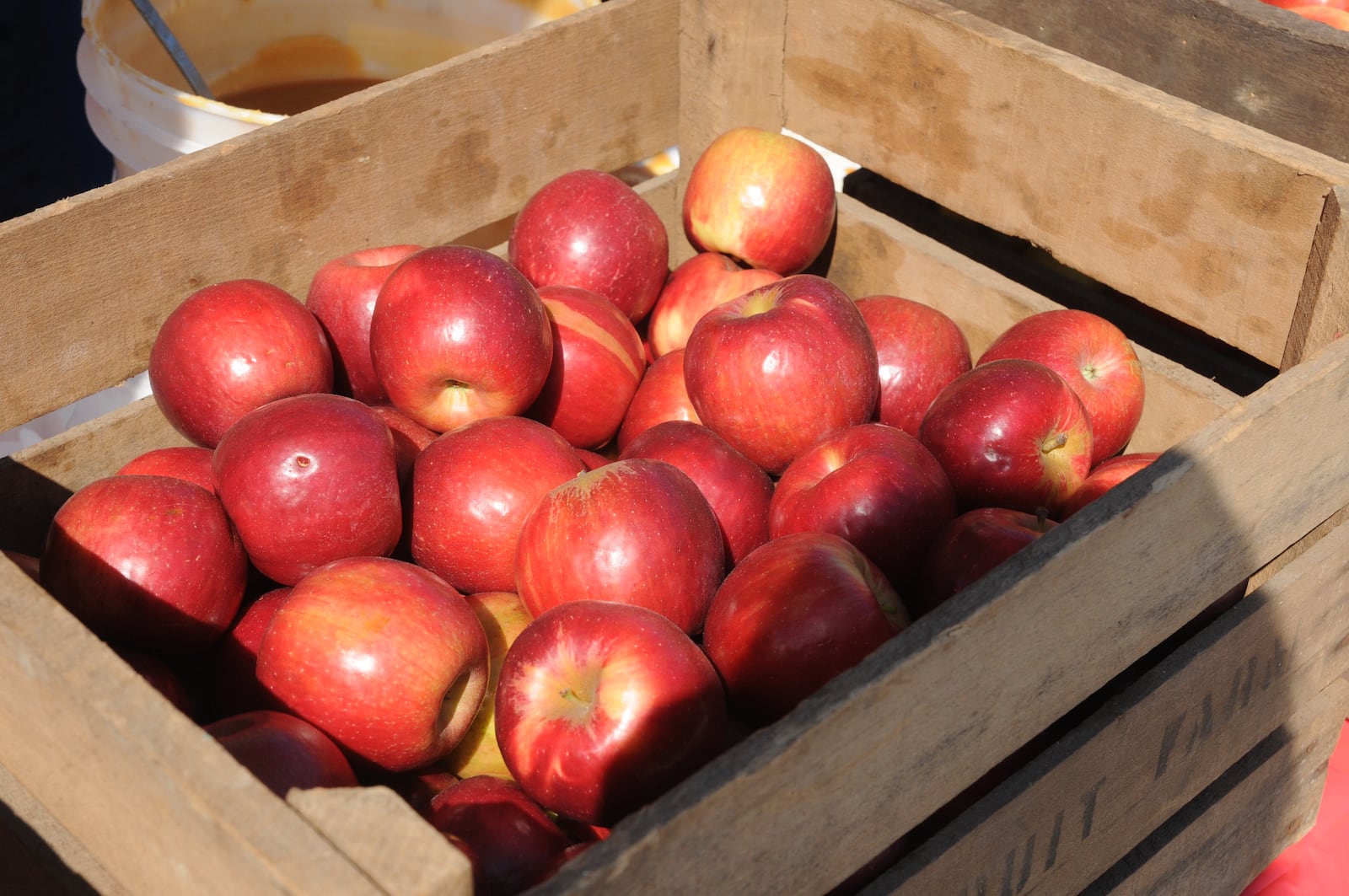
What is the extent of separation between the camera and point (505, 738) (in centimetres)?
123

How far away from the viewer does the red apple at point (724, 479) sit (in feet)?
5.04

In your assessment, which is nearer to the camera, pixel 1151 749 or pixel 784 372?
pixel 1151 749

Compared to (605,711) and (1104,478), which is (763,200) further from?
(605,711)

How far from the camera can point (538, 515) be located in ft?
4.55

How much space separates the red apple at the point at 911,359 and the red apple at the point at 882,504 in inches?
9.9

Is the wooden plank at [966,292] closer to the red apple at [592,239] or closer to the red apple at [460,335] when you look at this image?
the red apple at [592,239]

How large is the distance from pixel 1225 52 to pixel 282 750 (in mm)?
1710

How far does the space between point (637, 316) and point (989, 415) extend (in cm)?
66

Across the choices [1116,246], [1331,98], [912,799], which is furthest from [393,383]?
[1331,98]

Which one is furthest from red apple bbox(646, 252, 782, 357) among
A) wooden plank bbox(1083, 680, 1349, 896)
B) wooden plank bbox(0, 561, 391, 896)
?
wooden plank bbox(0, 561, 391, 896)

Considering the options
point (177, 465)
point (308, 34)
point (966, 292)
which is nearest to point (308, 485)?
point (177, 465)

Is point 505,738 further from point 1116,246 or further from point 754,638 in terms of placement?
point 1116,246

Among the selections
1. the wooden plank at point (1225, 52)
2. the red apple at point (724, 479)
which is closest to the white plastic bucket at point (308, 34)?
the wooden plank at point (1225, 52)

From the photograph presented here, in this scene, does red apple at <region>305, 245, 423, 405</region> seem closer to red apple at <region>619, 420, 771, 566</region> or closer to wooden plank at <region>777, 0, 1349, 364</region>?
red apple at <region>619, 420, 771, 566</region>
